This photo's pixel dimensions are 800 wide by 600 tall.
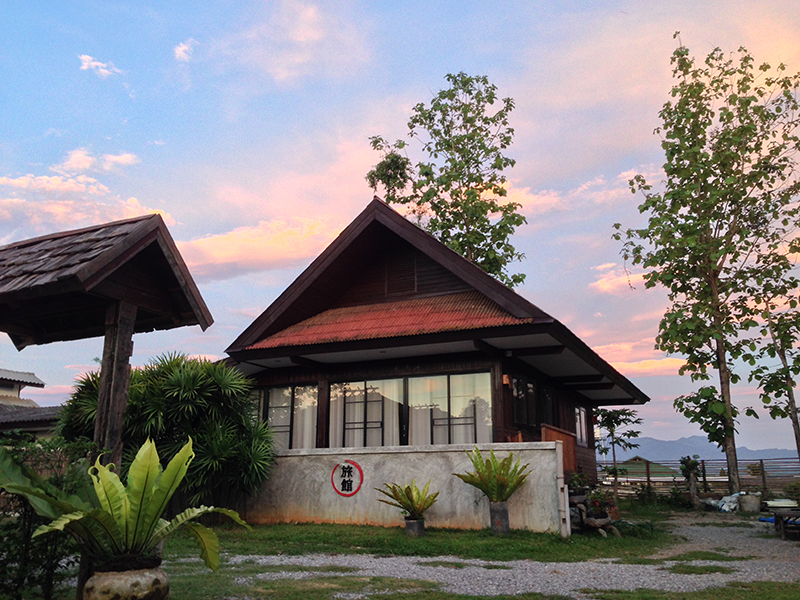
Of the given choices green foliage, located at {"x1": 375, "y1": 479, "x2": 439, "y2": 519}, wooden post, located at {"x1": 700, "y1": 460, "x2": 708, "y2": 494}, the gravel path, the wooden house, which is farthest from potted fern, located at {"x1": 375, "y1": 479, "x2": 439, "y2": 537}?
wooden post, located at {"x1": 700, "y1": 460, "x2": 708, "y2": 494}

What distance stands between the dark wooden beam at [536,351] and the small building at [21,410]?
43.2 ft

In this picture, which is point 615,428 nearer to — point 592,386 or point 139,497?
point 592,386

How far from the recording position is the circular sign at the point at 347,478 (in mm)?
14406

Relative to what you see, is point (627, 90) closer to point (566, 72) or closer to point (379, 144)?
point (566, 72)

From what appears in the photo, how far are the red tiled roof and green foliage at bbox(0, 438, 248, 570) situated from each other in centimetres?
958

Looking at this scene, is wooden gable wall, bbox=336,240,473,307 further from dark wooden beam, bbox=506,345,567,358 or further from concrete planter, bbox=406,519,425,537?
concrete planter, bbox=406,519,425,537

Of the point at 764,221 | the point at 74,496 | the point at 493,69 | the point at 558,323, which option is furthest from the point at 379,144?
the point at 74,496

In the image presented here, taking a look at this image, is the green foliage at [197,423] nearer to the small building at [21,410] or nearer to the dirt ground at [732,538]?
the small building at [21,410]

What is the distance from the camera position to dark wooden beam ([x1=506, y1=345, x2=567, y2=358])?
1598cm

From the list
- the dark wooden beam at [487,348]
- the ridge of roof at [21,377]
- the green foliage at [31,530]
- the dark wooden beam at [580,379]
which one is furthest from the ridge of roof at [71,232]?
the ridge of roof at [21,377]

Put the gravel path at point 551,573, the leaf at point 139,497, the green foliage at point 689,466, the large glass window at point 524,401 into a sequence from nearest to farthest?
the leaf at point 139,497, the gravel path at point 551,573, the large glass window at point 524,401, the green foliage at point 689,466

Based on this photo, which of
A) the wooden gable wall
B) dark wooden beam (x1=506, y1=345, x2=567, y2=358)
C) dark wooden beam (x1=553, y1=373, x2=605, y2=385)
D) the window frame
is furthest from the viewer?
dark wooden beam (x1=553, y1=373, x2=605, y2=385)

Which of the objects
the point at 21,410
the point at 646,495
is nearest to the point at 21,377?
the point at 21,410

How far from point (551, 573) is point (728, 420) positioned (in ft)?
57.8
